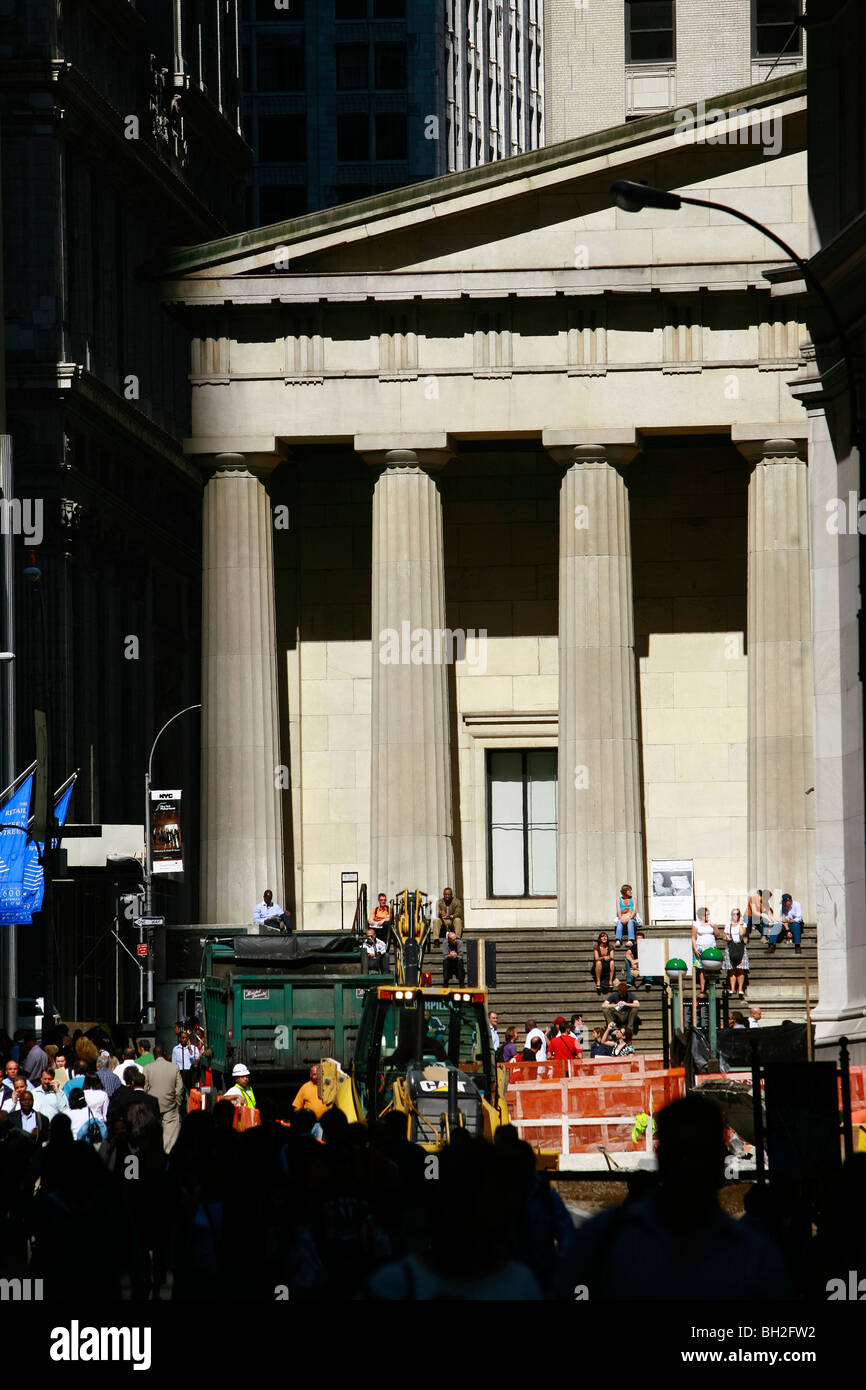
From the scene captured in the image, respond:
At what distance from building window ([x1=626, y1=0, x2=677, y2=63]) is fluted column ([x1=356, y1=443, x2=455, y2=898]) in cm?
1798

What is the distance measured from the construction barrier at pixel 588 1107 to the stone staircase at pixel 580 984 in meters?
16.8

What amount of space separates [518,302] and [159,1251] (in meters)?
46.3

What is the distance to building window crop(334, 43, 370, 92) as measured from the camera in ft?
383

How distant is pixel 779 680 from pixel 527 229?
40.3 ft

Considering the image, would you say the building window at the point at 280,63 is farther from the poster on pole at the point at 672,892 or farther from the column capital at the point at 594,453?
the poster on pole at the point at 672,892

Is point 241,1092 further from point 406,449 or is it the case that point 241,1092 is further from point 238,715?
point 406,449

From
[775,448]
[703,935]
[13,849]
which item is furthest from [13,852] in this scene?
[775,448]

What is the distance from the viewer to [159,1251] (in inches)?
635

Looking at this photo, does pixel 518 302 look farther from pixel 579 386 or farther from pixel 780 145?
pixel 780 145

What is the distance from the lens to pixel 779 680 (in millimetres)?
59125

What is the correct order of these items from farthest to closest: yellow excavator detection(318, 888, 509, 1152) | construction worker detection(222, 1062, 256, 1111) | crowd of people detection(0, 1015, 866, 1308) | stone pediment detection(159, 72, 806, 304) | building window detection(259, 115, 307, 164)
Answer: building window detection(259, 115, 307, 164) < stone pediment detection(159, 72, 806, 304) < construction worker detection(222, 1062, 256, 1111) < yellow excavator detection(318, 888, 509, 1152) < crowd of people detection(0, 1015, 866, 1308)

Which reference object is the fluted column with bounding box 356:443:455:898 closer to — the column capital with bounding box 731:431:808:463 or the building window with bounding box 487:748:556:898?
the building window with bounding box 487:748:556:898

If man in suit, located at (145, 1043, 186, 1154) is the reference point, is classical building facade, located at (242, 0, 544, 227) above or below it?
above

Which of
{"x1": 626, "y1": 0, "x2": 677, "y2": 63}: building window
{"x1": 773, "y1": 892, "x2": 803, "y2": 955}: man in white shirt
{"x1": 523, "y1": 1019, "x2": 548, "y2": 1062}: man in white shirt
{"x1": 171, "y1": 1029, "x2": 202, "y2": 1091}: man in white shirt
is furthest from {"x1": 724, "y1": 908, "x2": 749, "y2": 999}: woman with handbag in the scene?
{"x1": 626, "y1": 0, "x2": 677, "y2": 63}: building window
